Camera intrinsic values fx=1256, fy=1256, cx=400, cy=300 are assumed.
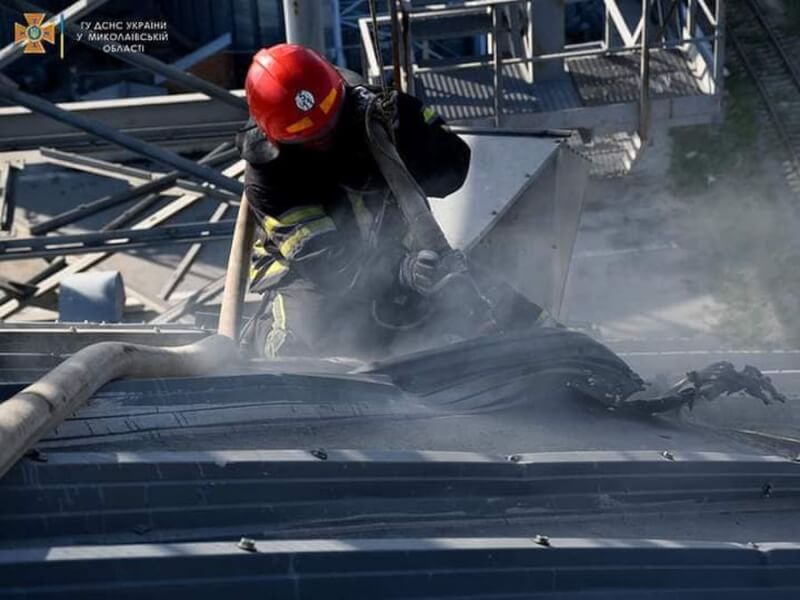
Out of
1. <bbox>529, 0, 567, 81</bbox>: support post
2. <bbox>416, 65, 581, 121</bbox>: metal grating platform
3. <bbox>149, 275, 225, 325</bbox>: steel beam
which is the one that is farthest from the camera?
<bbox>529, 0, 567, 81</bbox>: support post

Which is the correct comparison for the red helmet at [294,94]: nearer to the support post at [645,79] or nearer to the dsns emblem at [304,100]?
the dsns emblem at [304,100]

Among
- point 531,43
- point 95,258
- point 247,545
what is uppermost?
point 531,43

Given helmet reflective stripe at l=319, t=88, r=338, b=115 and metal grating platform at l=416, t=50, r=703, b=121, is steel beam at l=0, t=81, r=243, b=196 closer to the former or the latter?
helmet reflective stripe at l=319, t=88, r=338, b=115

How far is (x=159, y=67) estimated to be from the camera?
7.41 metres

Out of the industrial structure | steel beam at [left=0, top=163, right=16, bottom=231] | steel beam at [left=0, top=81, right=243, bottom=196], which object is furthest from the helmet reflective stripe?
steel beam at [left=0, top=163, right=16, bottom=231]

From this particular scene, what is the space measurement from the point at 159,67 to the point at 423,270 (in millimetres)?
3274

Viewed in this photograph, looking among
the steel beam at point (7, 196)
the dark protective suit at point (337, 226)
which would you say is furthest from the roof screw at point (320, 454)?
the steel beam at point (7, 196)

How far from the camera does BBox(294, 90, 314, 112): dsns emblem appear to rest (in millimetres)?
4898

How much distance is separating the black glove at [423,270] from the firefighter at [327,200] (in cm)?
4

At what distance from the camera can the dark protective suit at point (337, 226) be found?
5137 millimetres

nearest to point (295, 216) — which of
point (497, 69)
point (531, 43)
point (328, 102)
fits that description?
point (328, 102)

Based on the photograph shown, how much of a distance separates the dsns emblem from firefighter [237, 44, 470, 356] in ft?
0.06

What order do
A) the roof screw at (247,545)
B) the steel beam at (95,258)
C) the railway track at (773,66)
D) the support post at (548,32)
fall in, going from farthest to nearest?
the railway track at (773,66)
the support post at (548,32)
the steel beam at (95,258)
the roof screw at (247,545)

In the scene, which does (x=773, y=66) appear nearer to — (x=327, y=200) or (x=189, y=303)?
(x=189, y=303)
